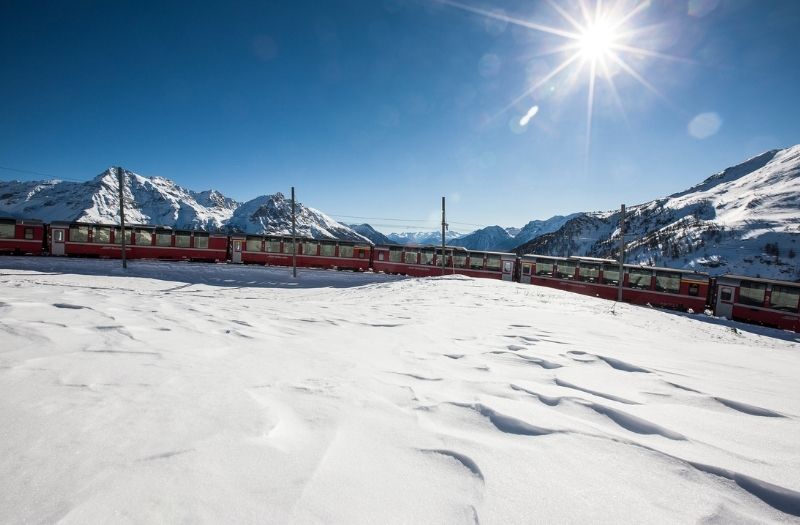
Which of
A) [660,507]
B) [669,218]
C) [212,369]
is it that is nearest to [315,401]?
[212,369]

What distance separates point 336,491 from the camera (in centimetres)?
136

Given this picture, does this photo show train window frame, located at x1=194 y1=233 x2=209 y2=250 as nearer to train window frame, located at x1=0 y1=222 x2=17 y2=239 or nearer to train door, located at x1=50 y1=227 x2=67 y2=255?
train door, located at x1=50 y1=227 x2=67 y2=255

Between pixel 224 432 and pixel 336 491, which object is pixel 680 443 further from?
pixel 224 432

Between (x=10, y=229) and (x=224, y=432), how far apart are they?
37.1 meters

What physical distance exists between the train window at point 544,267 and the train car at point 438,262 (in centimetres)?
209

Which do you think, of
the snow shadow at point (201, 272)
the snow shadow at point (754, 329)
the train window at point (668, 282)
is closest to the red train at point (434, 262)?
the train window at point (668, 282)

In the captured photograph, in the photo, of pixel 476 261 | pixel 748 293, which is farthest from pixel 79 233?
pixel 748 293

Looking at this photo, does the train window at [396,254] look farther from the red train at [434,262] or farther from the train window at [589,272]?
the train window at [589,272]

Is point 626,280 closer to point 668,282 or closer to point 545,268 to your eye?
point 668,282

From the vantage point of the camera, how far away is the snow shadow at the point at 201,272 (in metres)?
22.0

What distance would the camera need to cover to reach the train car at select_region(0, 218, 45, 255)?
980 inches

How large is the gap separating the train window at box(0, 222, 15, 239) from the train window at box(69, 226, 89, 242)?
3.40 m

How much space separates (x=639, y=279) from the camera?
2492 cm

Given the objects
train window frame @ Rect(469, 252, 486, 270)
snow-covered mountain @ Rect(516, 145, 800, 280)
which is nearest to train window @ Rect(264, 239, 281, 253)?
train window frame @ Rect(469, 252, 486, 270)
